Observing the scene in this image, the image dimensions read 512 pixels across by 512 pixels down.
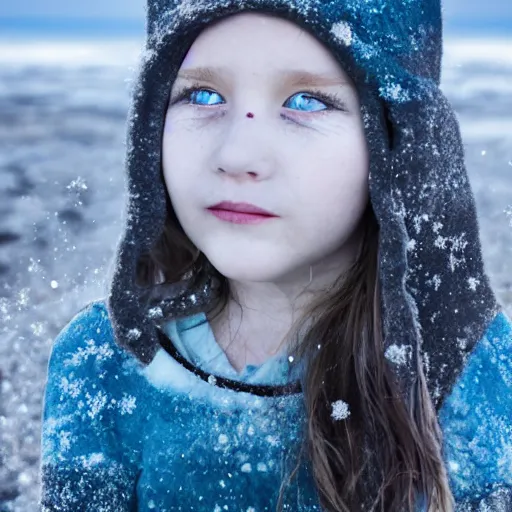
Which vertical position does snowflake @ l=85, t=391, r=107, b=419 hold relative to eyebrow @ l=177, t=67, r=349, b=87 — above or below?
below

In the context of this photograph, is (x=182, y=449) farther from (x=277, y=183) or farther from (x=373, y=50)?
(x=373, y=50)

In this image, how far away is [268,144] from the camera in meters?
1.09

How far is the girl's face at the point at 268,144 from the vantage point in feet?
3.53

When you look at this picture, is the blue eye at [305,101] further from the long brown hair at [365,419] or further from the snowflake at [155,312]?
the snowflake at [155,312]

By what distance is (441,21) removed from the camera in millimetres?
1234

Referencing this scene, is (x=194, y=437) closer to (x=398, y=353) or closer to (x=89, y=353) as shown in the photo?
(x=89, y=353)

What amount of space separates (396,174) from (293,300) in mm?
318

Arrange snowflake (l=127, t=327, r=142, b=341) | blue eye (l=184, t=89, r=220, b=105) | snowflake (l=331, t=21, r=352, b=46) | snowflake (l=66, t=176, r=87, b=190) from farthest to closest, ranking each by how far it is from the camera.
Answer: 1. snowflake (l=66, t=176, r=87, b=190)
2. snowflake (l=127, t=327, r=142, b=341)
3. blue eye (l=184, t=89, r=220, b=105)
4. snowflake (l=331, t=21, r=352, b=46)

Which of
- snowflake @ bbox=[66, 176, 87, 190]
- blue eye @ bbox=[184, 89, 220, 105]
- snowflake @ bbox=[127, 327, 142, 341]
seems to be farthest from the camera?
snowflake @ bbox=[66, 176, 87, 190]

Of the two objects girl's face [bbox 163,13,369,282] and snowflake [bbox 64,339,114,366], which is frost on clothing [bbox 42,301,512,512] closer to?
snowflake [bbox 64,339,114,366]

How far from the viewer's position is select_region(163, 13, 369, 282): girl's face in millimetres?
1077

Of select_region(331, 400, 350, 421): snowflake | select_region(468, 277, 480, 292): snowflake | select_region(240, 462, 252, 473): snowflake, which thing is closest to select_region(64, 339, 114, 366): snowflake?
select_region(240, 462, 252, 473): snowflake

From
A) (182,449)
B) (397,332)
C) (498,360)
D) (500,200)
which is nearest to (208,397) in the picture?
(182,449)

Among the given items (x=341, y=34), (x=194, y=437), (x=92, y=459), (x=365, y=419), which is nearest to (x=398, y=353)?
(x=365, y=419)
